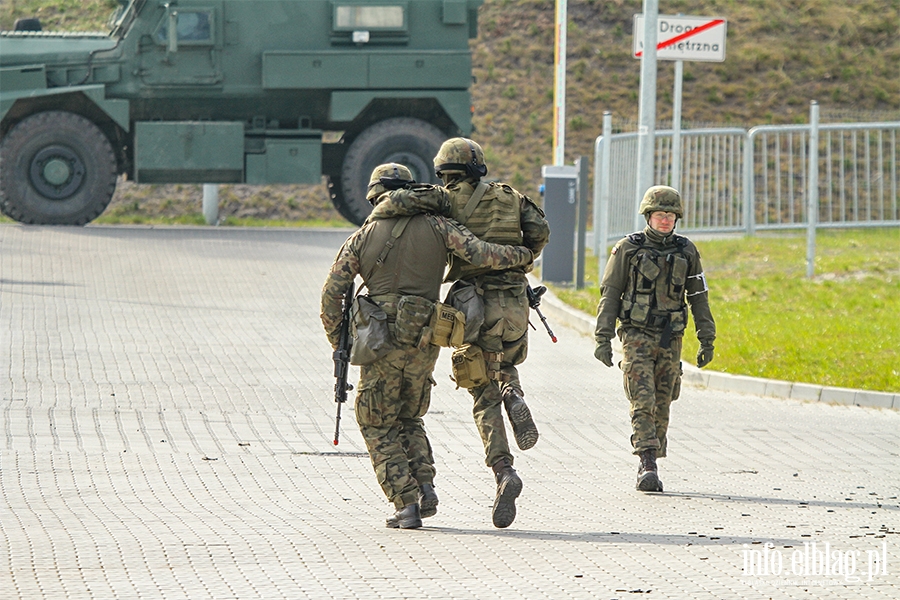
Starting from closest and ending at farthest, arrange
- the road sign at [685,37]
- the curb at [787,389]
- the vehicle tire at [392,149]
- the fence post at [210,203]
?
the curb at [787,389], the road sign at [685,37], the vehicle tire at [392,149], the fence post at [210,203]

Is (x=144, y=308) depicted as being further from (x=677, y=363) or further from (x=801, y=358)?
(x=677, y=363)

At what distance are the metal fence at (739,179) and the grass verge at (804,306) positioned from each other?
0.45 metres

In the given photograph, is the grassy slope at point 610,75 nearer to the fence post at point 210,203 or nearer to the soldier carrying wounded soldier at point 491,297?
the fence post at point 210,203

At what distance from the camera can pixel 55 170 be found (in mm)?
19453

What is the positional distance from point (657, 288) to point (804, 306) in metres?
7.43

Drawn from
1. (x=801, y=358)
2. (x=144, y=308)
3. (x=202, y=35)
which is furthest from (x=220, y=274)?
(x=801, y=358)

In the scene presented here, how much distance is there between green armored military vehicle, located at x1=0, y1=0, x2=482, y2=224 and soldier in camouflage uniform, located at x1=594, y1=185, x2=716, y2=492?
12.6 m

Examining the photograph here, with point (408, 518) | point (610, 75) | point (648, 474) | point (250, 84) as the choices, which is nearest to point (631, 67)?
point (610, 75)

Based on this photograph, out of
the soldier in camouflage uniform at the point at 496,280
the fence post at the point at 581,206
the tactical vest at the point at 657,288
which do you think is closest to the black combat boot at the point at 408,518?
the soldier in camouflage uniform at the point at 496,280

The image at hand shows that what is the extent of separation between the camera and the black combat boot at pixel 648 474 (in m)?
7.52

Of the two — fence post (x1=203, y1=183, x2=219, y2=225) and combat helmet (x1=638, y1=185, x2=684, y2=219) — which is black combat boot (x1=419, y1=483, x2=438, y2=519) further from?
fence post (x1=203, y1=183, x2=219, y2=225)

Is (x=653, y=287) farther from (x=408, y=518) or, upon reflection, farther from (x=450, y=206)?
(x=408, y=518)

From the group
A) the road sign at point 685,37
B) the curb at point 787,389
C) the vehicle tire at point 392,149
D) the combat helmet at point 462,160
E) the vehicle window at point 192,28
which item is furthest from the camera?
the vehicle tire at point 392,149

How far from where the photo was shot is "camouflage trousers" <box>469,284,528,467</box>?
6.68 metres
